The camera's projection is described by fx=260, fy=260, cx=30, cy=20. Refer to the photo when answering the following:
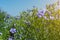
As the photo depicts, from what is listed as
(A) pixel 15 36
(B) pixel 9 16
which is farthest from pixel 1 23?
(A) pixel 15 36

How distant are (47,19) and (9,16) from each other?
157 centimetres

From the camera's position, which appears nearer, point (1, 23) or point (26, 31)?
→ point (26, 31)

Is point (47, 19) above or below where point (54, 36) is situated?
above

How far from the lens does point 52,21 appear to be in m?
4.37

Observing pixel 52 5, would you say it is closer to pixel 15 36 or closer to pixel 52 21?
pixel 52 21

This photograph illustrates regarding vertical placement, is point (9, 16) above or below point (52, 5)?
below

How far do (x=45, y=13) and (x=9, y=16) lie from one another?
1.44 meters

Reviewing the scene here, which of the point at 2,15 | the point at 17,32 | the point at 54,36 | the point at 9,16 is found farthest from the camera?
the point at 2,15

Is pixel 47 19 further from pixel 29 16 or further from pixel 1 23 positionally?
pixel 1 23

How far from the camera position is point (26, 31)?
4.48 metres

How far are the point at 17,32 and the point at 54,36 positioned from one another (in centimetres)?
71

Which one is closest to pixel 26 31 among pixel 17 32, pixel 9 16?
pixel 17 32

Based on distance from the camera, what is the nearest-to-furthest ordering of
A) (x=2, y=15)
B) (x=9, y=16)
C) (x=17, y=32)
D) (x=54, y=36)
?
1. (x=54, y=36)
2. (x=17, y=32)
3. (x=9, y=16)
4. (x=2, y=15)

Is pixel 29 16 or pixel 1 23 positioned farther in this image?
pixel 1 23
